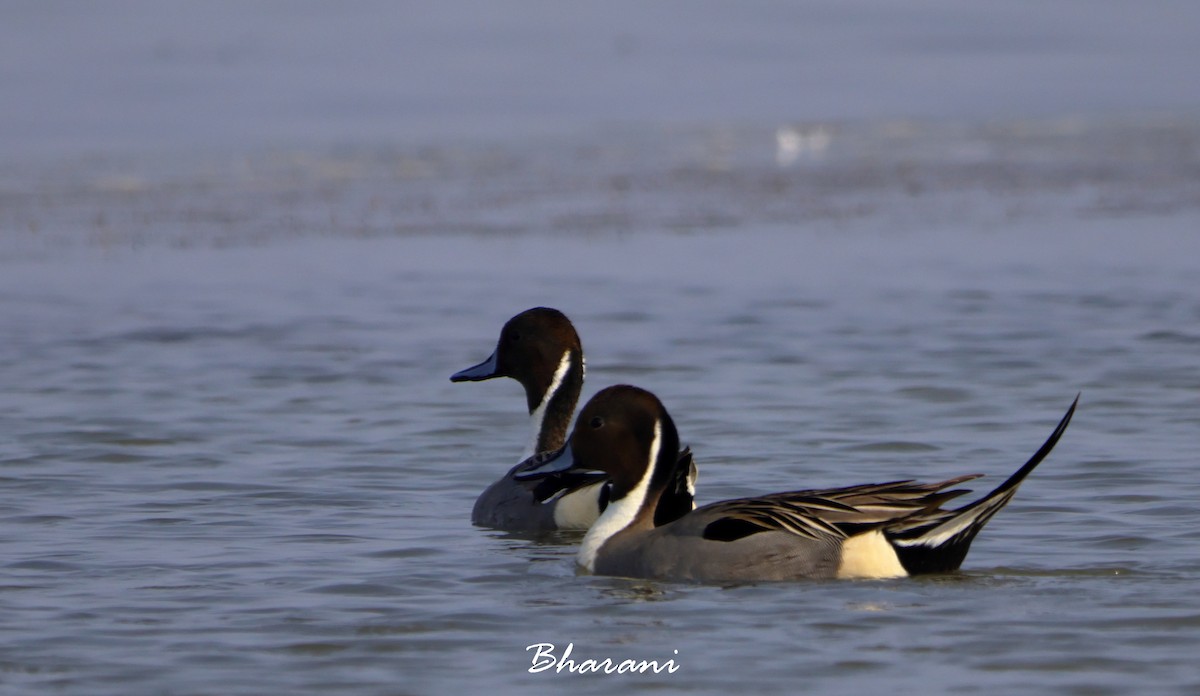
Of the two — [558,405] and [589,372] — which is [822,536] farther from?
[589,372]

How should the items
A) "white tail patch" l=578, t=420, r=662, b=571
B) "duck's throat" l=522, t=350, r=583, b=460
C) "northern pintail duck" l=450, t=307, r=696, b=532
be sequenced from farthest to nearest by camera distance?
"duck's throat" l=522, t=350, r=583, b=460 < "northern pintail duck" l=450, t=307, r=696, b=532 < "white tail patch" l=578, t=420, r=662, b=571

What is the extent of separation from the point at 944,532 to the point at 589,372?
4625 millimetres

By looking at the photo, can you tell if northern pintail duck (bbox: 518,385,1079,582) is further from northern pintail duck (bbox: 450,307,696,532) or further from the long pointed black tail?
northern pintail duck (bbox: 450,307,696,532)

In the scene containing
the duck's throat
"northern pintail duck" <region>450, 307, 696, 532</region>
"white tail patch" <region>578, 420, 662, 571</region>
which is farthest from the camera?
the duck's throat

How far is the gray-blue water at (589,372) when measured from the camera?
5684 millimetres

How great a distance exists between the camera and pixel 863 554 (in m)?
6.30

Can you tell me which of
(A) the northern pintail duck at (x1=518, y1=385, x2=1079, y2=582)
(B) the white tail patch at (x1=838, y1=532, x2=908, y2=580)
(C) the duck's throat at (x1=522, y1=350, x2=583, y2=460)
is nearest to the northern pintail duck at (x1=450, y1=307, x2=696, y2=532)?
(C) the duck's throat at (x1=522, y1=350, x2=583, y2=460)

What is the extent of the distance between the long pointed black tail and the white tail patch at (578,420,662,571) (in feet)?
3.01

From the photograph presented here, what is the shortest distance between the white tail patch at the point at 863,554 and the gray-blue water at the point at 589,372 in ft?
0.28

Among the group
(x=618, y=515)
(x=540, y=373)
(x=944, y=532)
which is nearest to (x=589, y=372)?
(x=540, y=373)

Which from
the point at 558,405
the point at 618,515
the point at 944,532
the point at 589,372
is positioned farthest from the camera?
the point at 589,372

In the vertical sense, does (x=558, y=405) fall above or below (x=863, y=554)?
above

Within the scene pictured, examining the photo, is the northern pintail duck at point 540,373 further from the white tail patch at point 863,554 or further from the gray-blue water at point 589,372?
the white tail patch at point 863,554

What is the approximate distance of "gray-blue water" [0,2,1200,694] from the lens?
5684mm
